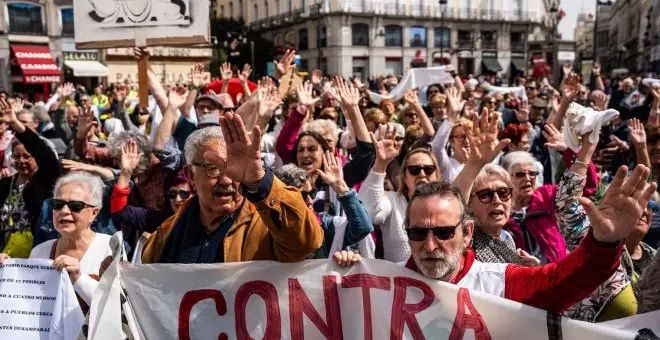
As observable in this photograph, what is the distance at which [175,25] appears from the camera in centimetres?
561

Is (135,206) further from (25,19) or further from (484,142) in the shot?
(25,19)

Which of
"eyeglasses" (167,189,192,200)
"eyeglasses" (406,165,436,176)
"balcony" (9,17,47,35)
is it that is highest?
"balcony" (9,17,47,35)

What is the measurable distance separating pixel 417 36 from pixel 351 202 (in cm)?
5866

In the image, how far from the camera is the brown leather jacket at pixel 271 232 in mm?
2279

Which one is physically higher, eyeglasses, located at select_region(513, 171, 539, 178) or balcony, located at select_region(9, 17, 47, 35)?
balcony, located at select_region(9, 17, 47, 35)

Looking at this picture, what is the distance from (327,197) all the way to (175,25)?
96.6 inches

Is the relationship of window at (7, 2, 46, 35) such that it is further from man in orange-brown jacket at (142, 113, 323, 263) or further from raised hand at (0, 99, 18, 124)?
man in orange-brown jacket at (142, 113, 323, 263)

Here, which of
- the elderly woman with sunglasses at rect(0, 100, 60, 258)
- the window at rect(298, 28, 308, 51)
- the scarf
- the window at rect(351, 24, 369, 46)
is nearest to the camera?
the scarf

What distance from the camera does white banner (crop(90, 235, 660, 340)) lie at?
2594 millimetres

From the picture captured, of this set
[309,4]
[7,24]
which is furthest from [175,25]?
[309,4]

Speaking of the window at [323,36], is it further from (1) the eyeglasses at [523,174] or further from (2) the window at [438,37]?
(1) the eyeglasses at [523,174]

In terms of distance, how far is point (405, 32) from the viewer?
59.1 meters

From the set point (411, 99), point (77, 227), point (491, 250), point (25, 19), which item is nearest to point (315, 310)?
point (491, 250)

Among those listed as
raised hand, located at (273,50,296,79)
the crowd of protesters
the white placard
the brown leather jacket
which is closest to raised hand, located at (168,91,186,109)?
the crowd of protesters
